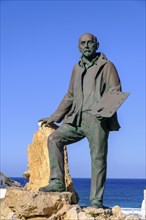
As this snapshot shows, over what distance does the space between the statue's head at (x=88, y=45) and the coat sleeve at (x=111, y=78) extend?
0.95 ft

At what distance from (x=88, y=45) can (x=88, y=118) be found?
1.07m

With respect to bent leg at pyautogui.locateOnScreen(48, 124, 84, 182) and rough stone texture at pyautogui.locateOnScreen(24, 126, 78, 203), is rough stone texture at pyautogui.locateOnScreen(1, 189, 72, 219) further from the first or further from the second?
rough stone texture at pyautogui.locateOnScreen(24, 126, 78, 203)

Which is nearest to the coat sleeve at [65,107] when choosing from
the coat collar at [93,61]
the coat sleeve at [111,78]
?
the coat collar at [93,61]

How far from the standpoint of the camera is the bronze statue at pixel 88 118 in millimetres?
8102

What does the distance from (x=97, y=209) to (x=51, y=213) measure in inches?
24.0

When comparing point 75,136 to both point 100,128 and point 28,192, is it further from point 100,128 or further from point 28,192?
point 28,192

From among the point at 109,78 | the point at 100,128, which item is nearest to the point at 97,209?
the point at 100,128

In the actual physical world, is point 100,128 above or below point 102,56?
below

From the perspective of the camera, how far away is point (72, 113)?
8.44 m

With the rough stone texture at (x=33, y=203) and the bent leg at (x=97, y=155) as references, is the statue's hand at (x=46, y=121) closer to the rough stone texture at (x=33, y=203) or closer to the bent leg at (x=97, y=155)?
the bent leg at (x=97, y=155)

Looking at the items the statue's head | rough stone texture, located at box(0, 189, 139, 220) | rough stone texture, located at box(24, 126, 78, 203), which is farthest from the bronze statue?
rough stone texture, located at box(24, 126, 78, 203)

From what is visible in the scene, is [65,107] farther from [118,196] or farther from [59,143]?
[118,196]

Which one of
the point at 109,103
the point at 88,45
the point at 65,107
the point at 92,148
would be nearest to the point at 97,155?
the point at 92,148

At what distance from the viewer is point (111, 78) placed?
832cm
